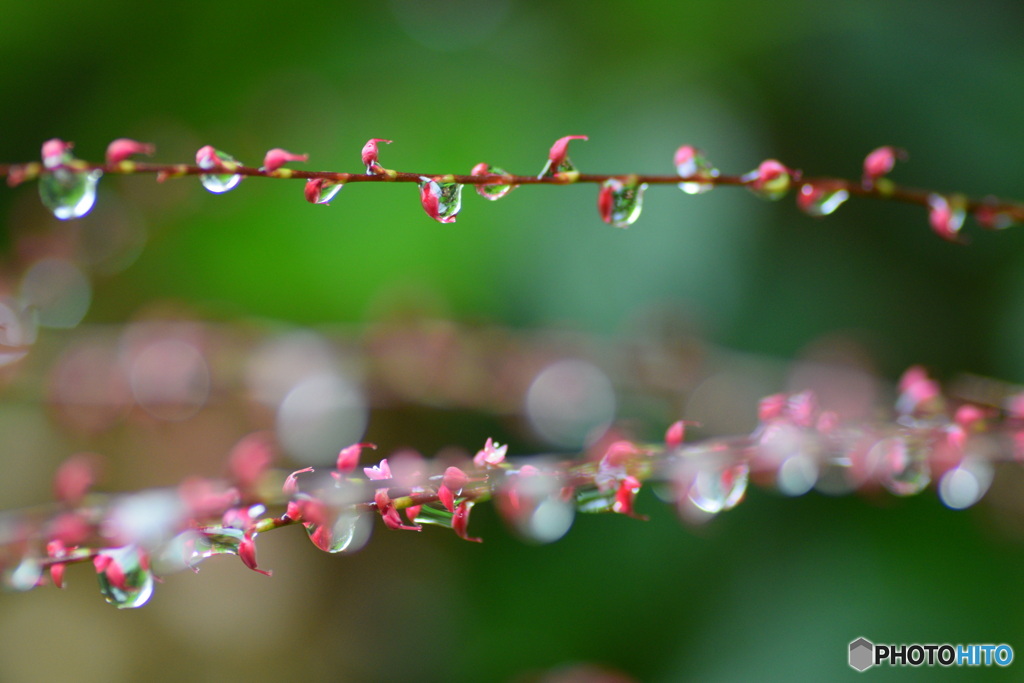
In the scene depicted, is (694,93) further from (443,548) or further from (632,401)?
(443,548)

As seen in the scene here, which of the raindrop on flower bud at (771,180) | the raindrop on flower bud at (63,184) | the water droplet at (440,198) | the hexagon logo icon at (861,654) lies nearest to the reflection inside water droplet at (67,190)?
the raindrop on flower bud at (63,184)

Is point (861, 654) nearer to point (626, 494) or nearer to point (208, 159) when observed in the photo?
point (626, 494)

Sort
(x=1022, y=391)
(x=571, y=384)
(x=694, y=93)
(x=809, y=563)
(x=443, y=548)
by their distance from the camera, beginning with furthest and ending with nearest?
(x=443, y=548)
(x=694, y=93)
(x=809, y=563)
(x=571, y=384)
(x=1022, y=391)

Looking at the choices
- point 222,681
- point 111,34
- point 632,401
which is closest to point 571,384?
point 632,401

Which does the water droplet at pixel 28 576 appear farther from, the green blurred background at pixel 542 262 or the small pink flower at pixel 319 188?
the green blurred background at pixel 542 262

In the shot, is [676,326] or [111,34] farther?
[111,34]

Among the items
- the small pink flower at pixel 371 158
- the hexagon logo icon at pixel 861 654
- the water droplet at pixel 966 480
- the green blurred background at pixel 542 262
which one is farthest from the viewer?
the green blurred background at pixel 542 262

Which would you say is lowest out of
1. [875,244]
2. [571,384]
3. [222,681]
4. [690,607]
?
[222,681]

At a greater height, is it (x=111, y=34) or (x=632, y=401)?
(x=111, y=34)
